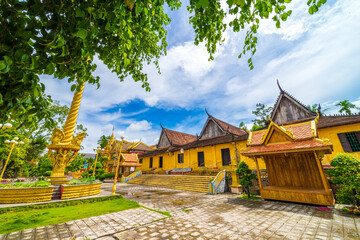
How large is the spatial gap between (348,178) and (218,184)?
6904mm

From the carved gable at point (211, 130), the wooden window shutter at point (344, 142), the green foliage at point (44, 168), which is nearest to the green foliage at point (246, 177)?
the wooden window shutter at point (344, 142)

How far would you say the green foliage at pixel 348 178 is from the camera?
5.48m

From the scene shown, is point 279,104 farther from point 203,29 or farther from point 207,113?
point 203,29

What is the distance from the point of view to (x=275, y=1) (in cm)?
198

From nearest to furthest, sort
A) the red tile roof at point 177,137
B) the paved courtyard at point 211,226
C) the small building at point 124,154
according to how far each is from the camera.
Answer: the paved courtyard at point 211,226, the red tile roof at point 177,137, the small building at point 124,154

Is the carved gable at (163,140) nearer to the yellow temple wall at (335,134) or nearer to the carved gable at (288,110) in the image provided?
the carved gable at (288,110)

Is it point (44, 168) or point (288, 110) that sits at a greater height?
point (288, 110)

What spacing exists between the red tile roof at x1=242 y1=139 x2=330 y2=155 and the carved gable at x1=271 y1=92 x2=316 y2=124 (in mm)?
7961

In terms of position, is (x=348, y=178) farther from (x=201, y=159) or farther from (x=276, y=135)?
(x=201, y=159)

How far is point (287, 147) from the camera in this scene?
7.13 meters

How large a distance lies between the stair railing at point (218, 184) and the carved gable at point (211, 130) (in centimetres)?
728

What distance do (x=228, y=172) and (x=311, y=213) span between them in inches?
253

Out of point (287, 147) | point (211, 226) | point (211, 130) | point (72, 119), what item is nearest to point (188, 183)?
point (211, 130)

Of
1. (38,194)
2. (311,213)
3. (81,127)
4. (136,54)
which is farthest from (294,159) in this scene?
(81,127)
